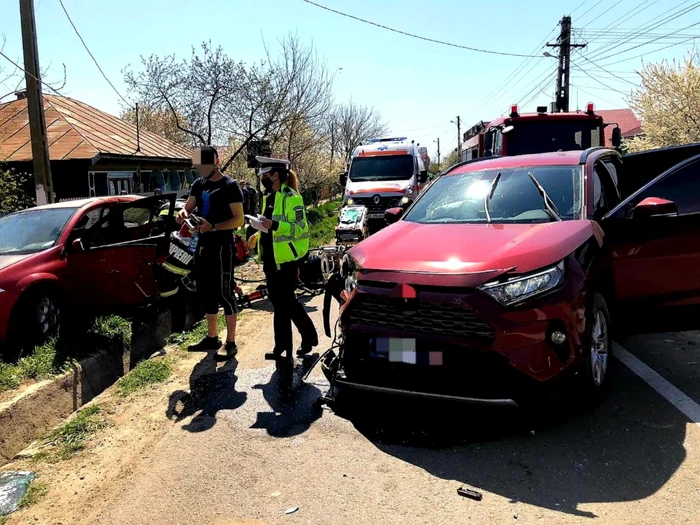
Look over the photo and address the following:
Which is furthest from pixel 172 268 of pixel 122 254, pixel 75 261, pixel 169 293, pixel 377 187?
pixel 377 187

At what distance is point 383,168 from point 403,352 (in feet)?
39.7

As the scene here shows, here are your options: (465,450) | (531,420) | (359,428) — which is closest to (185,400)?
(359,428)

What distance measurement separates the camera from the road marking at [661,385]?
3696 mm

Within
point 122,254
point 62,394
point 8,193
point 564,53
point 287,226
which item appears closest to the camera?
point 62,394

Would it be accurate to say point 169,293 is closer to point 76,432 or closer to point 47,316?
point 47,316

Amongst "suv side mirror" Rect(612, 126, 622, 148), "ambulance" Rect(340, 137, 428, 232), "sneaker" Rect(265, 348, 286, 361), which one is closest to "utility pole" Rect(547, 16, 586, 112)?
"ambulance" Rect(340, 137, 428, 232)

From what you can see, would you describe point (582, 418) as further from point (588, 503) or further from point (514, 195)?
point (514, 195)

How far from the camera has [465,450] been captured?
10.8 ft

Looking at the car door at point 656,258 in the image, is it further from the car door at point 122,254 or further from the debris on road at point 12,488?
the car door at point 122,254

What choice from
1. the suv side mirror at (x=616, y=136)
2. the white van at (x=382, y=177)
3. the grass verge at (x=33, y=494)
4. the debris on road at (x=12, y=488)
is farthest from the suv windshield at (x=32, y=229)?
the suv side mirror at (x=616, y=136)

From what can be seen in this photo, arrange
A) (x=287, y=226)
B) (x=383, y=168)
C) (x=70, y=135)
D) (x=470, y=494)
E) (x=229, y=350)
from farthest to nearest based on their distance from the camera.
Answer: (x=70, y=135), (x=383, y=168), (x=229, y=350), (x=287, y=226), (x=470, y=494)

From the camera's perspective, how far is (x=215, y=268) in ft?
17.0

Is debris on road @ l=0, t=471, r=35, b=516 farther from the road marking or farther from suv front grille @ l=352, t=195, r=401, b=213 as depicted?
suv front grille @ l=352, t=195, r=401, b=213

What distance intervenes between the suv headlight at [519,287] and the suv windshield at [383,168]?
38.6 ft
